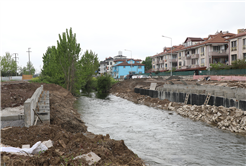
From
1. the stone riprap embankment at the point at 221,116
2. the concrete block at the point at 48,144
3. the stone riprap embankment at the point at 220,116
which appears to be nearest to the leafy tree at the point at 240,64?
the stone riprap embankment at the point at 220,116

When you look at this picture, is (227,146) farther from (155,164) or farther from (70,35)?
(70,35)

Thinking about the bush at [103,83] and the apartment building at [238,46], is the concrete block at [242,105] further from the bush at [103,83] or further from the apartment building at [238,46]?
the bush at [103,83]

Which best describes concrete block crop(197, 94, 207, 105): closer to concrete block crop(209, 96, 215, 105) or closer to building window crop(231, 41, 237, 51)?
concrete block crop(209, 96, 215, 105)

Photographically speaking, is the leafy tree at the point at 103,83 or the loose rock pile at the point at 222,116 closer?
the loose rock pile at the point at 222,116

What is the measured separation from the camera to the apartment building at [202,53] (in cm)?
5472

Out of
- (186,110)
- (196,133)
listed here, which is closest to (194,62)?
(186,110)

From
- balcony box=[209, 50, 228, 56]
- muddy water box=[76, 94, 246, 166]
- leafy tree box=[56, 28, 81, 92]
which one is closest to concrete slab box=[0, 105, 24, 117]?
muddy water box=[76, 94, 246, 166]

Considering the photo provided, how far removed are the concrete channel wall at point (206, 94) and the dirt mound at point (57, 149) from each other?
1232 cm

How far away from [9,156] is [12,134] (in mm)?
2378

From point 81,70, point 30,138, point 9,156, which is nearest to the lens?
point 9,156

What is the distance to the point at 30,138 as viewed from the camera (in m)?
7.32

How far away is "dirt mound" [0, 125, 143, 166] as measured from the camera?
5.40m

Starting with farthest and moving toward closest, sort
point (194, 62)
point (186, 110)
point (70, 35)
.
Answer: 1. point (194, 62)
2. point (70, 35)
3. point (186, 110)

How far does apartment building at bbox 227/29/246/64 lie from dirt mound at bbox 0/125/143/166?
42.6 m
